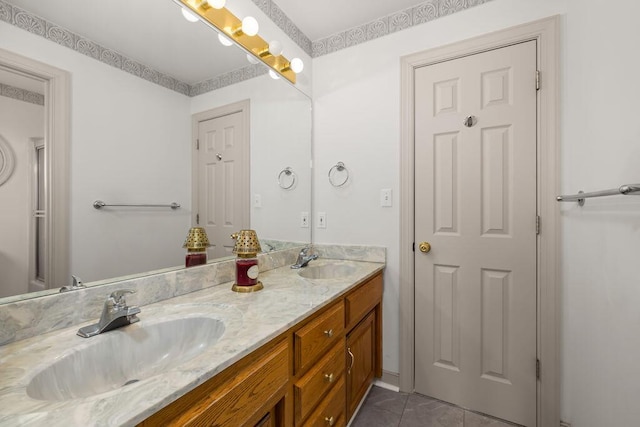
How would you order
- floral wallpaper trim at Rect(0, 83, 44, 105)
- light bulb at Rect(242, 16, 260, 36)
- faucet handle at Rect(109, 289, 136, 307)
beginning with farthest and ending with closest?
light bulb at Rect(242, 16, 260, 36) < faucet handle at Rect(109, 289, 136, 307) < floral wallpaper trim at Rect(0, 83, 44, 105)

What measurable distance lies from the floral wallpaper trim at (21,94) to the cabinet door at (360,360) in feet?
4.71

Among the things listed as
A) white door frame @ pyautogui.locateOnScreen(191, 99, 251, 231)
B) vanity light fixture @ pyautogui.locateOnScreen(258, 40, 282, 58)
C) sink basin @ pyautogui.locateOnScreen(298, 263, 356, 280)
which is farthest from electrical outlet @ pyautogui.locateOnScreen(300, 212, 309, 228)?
vanity light fixture @ pyautogui.locateOnScreen(258, 40, 282, 58)

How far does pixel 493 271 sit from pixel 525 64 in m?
1.11

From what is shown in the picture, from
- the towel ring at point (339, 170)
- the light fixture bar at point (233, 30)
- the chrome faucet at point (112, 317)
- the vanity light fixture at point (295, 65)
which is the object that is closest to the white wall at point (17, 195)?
the chrome faucet at point (112, 317)

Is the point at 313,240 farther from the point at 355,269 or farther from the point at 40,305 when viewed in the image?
the point at 40,305

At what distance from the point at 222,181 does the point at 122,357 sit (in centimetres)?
81

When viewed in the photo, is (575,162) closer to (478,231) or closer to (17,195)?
(478,231)

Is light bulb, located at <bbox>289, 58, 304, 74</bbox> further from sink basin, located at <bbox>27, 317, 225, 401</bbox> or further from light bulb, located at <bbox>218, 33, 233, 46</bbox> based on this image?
sink basin, located at <bbox>27, 317, 225, 401</bbox>

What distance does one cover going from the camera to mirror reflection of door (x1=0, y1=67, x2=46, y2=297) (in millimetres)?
732

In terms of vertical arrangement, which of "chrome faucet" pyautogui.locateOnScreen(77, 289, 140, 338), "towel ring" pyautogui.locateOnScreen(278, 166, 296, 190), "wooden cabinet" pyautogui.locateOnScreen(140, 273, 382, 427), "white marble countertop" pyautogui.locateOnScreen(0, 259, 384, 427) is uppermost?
"towel ring" pyautogui.locateOnScreen(278, 166, 296, 190)

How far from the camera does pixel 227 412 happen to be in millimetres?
657

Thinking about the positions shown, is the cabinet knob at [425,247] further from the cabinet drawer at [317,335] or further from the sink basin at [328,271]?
the cabinet drawer at [317,335]

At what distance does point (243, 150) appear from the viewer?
151cm

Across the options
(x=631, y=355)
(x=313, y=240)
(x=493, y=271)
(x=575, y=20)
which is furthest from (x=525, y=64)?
(x=313, y=240)
